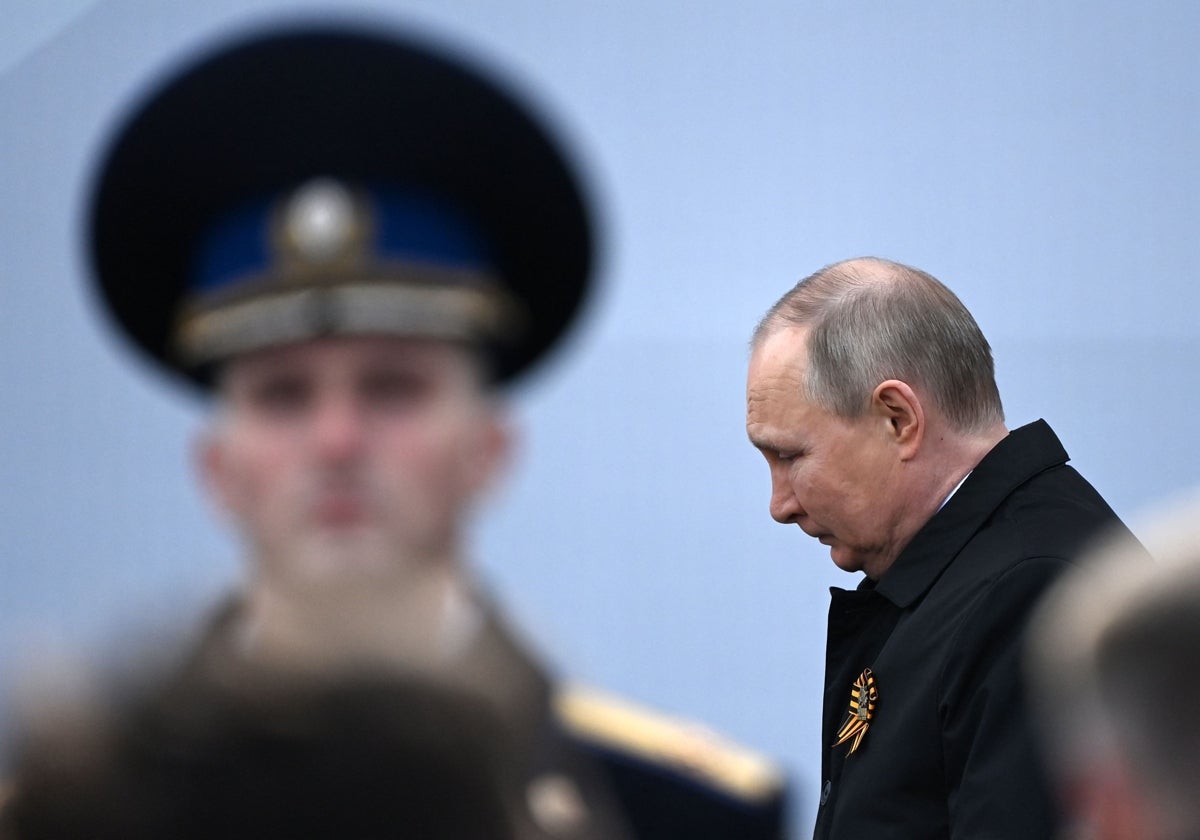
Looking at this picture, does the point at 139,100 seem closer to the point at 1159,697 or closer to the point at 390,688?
the point at 390,688

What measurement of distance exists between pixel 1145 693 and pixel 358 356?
1.32 feet

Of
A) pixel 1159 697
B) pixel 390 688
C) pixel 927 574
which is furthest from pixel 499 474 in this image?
pixel 927 574

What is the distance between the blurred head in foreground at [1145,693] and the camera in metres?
0.78

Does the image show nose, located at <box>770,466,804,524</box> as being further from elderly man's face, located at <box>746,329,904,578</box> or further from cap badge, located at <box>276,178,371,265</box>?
cap badge, located at <box>276,178,371,265</box>

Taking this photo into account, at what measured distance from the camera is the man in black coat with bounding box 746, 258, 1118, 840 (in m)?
1.64

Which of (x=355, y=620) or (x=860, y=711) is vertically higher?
(x=355, y=620)

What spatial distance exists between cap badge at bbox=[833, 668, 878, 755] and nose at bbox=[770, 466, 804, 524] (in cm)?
26

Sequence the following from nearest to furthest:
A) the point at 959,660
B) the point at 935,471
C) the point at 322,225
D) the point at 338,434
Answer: the point at 338,434, the point at 322,225, the point at 959,660, the point at 935,471

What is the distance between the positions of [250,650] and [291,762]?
0.07 meters

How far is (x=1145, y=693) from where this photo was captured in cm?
79

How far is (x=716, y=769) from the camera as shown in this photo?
1063 millimetres

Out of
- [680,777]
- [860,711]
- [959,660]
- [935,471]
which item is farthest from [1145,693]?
[935,471]

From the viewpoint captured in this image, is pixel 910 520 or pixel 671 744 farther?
pixel 910 520

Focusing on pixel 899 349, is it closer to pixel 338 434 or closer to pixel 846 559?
pixel 846 559
